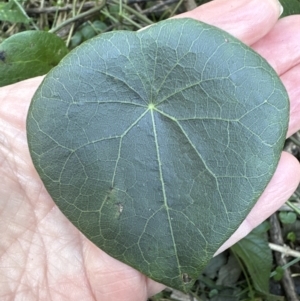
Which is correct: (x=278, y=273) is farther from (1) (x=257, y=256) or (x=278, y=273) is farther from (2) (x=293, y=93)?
(2) (x=293, y=93)

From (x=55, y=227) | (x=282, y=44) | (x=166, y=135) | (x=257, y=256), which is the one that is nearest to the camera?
(x=166, y=135)

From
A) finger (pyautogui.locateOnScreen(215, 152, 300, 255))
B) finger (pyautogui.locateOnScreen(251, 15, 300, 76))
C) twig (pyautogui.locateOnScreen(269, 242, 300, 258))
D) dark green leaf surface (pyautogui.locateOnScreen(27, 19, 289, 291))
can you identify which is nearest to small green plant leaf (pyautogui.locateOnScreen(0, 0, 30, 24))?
dark green leaf surface (pyautogui.locateOnScreen(27, 19, 289, 291))

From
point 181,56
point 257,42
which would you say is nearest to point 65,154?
point 181,56

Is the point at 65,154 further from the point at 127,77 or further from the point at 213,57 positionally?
the point at 213,57

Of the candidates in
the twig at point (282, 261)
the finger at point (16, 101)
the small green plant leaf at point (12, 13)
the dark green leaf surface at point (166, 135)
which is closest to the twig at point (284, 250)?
the twig at point (282, 261)

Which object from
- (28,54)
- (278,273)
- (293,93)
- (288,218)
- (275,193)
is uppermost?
(28,54)

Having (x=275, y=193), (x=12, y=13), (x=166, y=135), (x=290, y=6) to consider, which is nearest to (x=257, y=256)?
(x=275, y=193)
